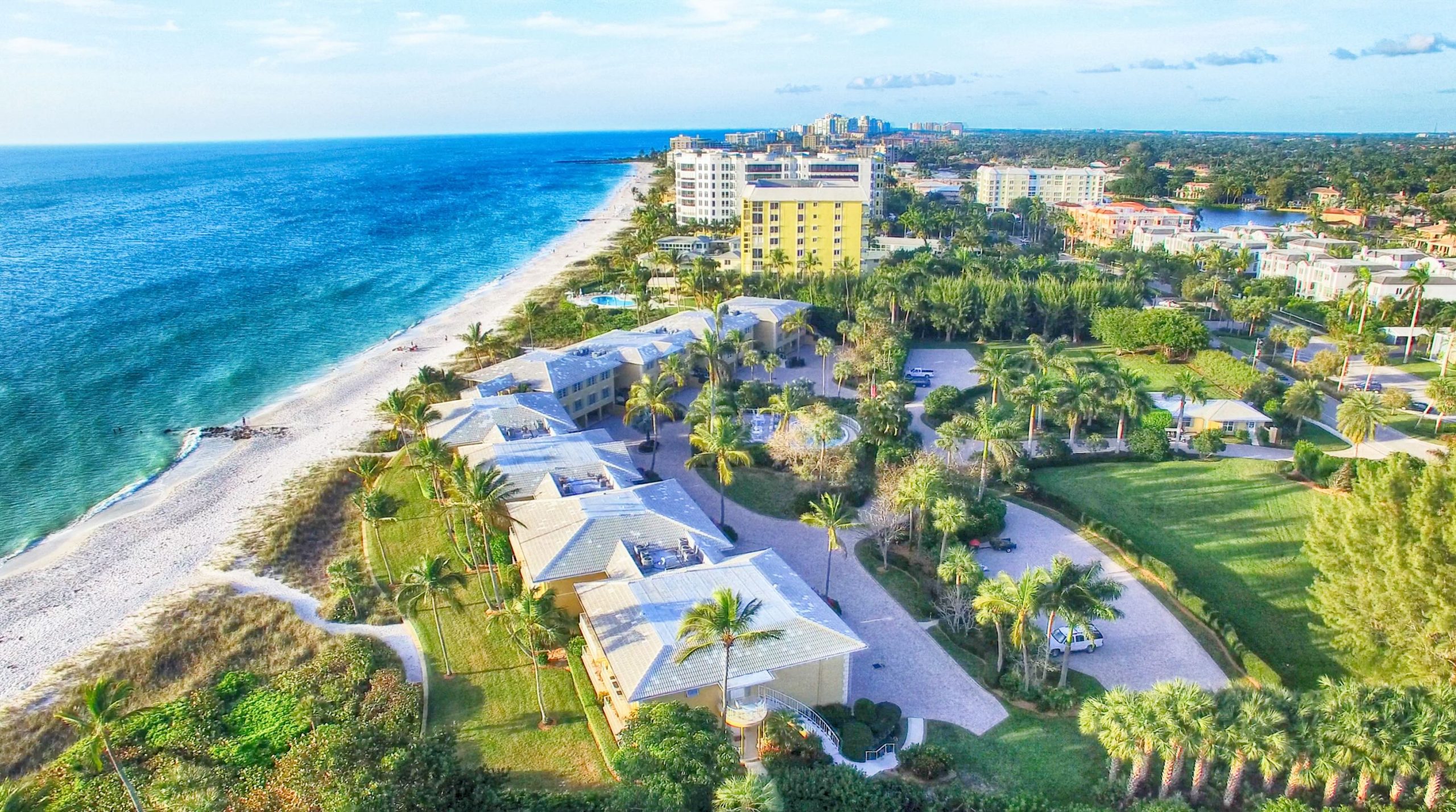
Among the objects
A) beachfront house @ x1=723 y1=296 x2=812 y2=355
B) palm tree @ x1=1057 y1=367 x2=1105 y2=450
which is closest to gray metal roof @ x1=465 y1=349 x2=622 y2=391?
beachfront house @ x1=723 y1=296 x2=812 y2=355

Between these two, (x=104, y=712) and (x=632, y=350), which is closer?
(x=104, y=712)

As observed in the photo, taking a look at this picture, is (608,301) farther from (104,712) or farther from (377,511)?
(104,712)

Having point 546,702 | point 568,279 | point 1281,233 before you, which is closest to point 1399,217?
point 1281,233

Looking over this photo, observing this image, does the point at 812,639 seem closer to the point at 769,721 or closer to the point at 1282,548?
the point at 769,721

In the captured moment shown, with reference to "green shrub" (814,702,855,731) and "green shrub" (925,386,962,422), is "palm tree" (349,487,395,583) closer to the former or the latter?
"green shrub" (814,702,855,731)

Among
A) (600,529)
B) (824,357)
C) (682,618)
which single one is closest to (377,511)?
(600,529)

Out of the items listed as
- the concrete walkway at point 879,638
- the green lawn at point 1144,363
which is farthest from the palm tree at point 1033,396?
the concrete walkway at point 879,638

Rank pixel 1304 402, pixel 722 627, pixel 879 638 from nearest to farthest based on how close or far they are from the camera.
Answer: pixel 722 627
pixel 879 638
pixel 1304 402

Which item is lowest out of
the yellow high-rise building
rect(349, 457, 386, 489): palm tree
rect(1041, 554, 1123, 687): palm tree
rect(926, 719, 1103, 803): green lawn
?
rect(926, 719, 1103, 803): green lawn
